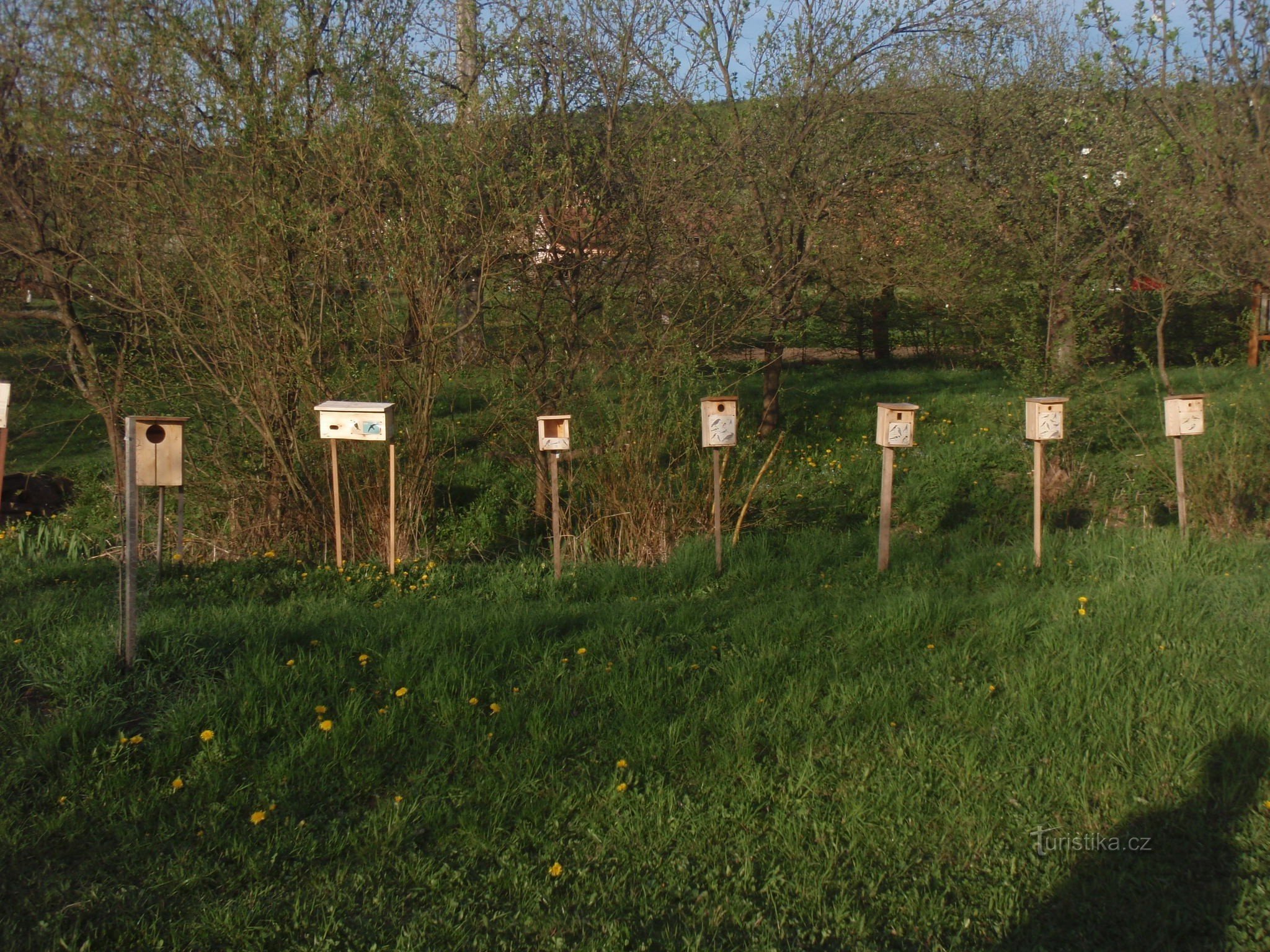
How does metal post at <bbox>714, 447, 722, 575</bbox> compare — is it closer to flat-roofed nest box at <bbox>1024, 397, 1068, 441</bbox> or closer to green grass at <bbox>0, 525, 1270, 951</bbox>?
green grass at <bbox>0, 525, 1270, 951</bbox>

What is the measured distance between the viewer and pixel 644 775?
14.0 feet

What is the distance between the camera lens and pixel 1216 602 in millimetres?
6332

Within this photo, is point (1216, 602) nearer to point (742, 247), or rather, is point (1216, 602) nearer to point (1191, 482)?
point (1191, 482)

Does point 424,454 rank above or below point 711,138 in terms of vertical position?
below

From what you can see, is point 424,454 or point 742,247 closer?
point 424,454

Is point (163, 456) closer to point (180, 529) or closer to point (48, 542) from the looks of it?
point (180, 529)

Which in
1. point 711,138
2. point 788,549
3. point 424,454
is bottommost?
point 788,549

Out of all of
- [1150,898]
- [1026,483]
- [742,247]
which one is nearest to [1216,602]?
[1150,898]

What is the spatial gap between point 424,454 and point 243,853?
511 cm

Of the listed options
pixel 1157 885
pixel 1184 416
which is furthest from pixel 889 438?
pixel 1157 885

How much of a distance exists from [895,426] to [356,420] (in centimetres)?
377

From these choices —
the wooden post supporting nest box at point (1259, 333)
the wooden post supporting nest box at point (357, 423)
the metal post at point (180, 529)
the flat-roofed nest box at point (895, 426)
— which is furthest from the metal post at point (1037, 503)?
the wooden post supporting nest box at point (1259, 333)

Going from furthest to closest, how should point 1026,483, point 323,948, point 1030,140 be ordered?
1. point 1030,140
2. point 1026,483
3. point 323,948

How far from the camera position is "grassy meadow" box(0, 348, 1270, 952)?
343 cm
